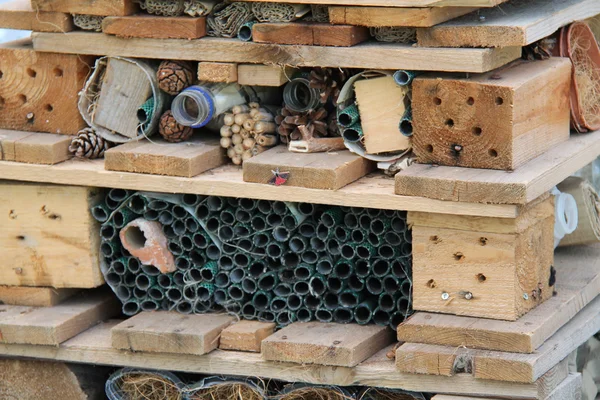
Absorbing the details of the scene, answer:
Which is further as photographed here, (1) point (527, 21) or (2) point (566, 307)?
(2) point (566, 307)

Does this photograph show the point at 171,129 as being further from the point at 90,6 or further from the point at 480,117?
the point at 480,117

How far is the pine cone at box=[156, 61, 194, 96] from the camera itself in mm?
4707

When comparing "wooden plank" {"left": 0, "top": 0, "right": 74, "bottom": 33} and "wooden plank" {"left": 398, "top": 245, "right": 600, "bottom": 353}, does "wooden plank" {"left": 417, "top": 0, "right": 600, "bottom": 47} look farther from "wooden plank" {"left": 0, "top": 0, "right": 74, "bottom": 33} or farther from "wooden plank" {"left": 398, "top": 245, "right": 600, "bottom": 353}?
"wooden plank" {"left": 0, "top": 0, "right": 74, "bottom": 33}

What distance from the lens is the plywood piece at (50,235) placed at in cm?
488

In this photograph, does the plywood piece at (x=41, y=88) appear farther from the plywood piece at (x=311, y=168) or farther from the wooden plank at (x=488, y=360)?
the wooden plank at (x=488, y=360)

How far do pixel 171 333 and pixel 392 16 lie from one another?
1412mm

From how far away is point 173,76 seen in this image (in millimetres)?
4707

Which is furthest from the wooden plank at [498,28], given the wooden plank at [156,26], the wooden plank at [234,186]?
the wooden plank at [156,26]

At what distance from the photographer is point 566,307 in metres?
4.63

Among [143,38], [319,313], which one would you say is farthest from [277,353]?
[143,38]

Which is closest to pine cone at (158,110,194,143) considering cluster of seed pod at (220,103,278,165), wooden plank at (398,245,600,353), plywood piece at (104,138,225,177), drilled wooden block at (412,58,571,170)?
plywood piece at (104,138,225,177)

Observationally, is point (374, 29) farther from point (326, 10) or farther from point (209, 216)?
point (209, 216)

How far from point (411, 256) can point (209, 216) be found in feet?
2.55

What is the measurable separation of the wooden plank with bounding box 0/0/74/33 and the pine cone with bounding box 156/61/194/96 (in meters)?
0.43
